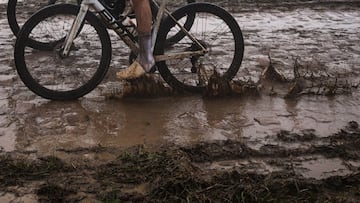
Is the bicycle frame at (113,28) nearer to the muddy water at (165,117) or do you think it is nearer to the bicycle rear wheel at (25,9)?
the muddy water at (165,117)

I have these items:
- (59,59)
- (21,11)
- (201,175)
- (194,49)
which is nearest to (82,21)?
(59,59)

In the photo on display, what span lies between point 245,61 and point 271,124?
1839 millimetres

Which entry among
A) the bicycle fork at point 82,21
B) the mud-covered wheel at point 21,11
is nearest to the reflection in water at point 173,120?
the bicycle fork at point 82,21

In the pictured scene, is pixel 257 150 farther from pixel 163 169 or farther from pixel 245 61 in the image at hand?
pixel 245 61

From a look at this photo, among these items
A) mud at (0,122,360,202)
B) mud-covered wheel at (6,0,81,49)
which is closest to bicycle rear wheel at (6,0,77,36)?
mud-covered wheel at (6,0,81,49)

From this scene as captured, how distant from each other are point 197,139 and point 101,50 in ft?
5.61

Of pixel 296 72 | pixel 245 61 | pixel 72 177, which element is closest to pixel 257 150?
pixel 72 177

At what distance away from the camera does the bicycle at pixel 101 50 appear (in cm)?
485

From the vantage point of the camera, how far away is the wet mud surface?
3521mm

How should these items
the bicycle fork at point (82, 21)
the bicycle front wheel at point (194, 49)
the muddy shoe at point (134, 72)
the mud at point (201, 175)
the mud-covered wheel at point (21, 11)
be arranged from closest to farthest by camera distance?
the mud at point (201, 175)
the bicycle fork at point (82, 21)
the muddy shoe at point (134, 72)
the bicycle front wheel at point (194, 49)
the mud-covered wheel at point (21, 11)

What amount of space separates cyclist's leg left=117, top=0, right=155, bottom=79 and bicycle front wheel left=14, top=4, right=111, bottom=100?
28 cm

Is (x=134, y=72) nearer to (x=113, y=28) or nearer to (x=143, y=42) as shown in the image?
(x=143, y=42)

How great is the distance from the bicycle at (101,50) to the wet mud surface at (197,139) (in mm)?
170

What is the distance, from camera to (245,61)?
20.8 ft
